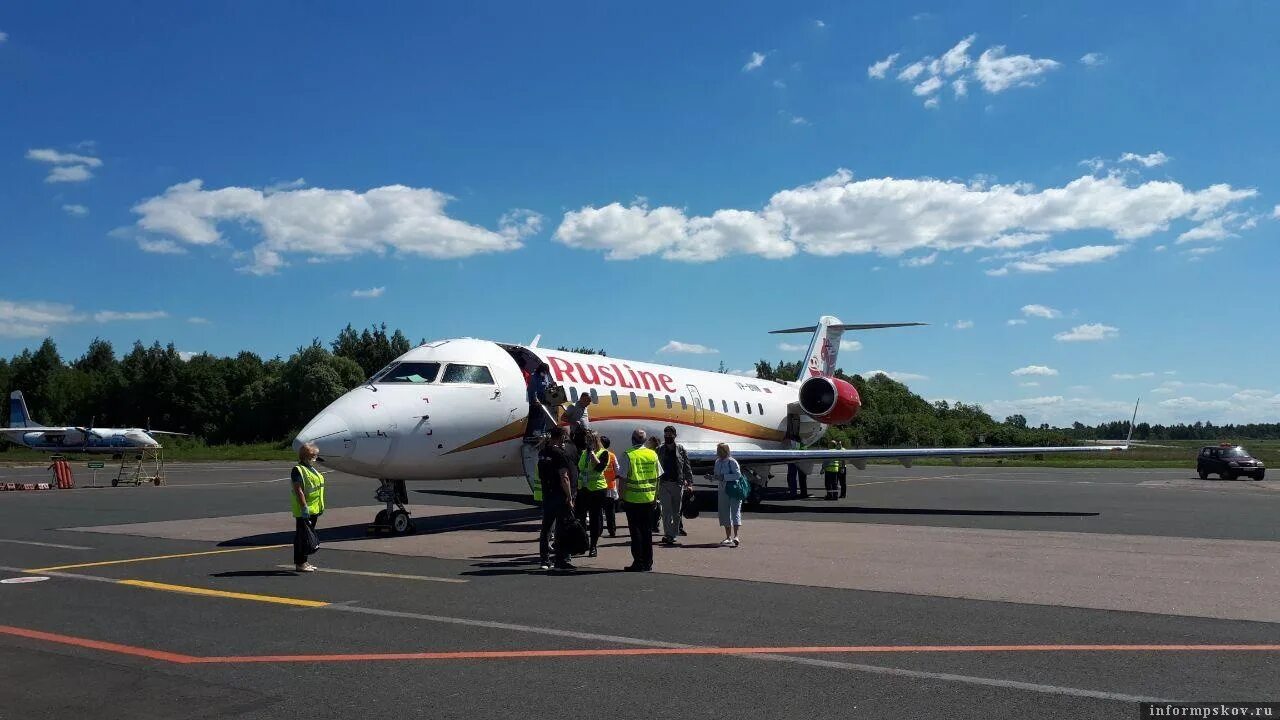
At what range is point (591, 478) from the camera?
12031 mm

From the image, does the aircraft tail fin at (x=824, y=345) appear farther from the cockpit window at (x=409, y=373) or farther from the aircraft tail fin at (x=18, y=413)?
the aircraft tail fin at (x=18, y=413)

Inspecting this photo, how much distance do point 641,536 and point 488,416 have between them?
552 centimetres

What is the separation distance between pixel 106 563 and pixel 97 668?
621 cm

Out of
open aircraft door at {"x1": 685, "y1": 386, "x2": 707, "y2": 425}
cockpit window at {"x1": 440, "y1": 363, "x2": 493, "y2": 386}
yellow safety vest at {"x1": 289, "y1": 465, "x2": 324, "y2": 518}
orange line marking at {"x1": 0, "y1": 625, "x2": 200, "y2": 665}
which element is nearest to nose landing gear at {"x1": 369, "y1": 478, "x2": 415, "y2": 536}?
cockpit window at {"x1": 440, "y1": 363, "x2": 493, "y2": 386}

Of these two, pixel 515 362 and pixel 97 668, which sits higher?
pixel 515 362

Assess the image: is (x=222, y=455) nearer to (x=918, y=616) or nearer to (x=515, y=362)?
(x=515, y=362)

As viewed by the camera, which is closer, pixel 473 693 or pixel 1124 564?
pixel 473 693

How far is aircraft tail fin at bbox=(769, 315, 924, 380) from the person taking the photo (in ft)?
101

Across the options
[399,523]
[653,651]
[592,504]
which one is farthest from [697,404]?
[653,651]

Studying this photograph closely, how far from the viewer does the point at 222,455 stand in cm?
6009

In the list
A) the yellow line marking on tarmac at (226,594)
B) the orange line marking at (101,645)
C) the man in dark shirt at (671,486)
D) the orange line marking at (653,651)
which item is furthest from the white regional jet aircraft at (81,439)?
the orange line marking at (653,651)

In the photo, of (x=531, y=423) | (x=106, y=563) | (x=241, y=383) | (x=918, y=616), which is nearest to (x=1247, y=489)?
(x=531, y=423)

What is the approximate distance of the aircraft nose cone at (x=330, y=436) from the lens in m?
13.1

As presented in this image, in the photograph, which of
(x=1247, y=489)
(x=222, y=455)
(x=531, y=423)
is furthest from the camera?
(x=222, y=455)
